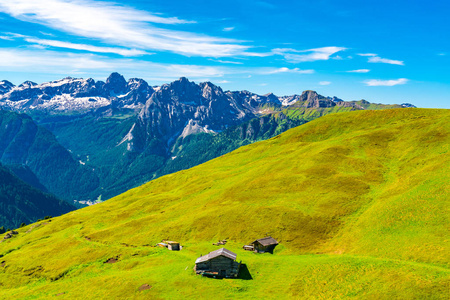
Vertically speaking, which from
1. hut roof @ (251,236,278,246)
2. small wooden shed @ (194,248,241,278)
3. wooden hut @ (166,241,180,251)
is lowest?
wooden hut @ (166,241,180,251)

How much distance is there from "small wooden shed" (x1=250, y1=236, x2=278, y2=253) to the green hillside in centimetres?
201

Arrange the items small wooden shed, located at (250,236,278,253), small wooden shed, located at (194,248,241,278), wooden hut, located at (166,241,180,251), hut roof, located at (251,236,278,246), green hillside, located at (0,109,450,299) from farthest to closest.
A: 1. wooden hut, located at (166,241,180,251)
2. hut roof, located at (251,236,278,246)
3. small wooden shed, located at (250,236,278,253)
4. small wooden shed, located at (194,248,241,278)
5. green hillside, located at (0,109,450,299)

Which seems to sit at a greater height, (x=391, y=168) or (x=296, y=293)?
(x=391, y=168)

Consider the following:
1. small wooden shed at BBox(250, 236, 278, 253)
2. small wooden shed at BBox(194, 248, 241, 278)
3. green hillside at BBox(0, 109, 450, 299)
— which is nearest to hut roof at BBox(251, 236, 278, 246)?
small wooden shed at BBox(250, 236, 278, 253)

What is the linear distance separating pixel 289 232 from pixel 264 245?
9922 mm

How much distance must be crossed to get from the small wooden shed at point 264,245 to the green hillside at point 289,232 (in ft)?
6.60

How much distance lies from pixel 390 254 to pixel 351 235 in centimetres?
1195

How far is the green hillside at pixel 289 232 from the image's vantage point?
170 feet

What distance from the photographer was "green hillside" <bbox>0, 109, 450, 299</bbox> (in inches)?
2035

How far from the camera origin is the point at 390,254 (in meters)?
58.8

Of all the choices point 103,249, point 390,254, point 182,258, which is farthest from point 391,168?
point 103,249

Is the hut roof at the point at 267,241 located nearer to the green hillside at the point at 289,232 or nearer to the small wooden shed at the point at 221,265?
the green hillside at the point at 289,232

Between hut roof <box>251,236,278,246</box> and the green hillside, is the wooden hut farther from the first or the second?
hut roof <box>251,236,278,246</box>

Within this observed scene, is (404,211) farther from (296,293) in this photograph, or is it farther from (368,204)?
(296,293)
